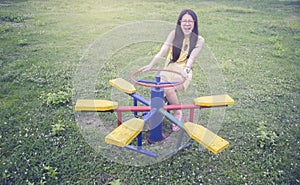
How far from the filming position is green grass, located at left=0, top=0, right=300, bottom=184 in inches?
124

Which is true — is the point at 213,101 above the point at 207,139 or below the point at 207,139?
above

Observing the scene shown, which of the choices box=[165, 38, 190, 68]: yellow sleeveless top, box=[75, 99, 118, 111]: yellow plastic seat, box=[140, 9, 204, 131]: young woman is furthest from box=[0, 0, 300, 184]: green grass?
box=[165, 38, 190, 68]: yellow sleeveless top

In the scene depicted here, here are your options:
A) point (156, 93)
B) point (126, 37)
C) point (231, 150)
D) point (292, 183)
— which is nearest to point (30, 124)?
point (156, 93)

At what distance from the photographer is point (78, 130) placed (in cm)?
381

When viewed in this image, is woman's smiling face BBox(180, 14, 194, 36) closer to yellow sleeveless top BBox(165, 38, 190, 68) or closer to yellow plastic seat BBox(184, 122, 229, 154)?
yellow sleeveless top BBox(165, 38, 190, 68)

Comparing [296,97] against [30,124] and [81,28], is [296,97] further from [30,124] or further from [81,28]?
[81,28]

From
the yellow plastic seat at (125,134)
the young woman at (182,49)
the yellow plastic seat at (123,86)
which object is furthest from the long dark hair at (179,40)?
the yellow plastic seat at (125,134)

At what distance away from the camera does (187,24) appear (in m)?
3.68

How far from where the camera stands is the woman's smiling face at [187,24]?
11.9 ft

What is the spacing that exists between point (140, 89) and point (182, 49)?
1436 mm

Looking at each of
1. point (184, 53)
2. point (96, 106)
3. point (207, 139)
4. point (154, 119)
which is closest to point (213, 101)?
point (207, 139)

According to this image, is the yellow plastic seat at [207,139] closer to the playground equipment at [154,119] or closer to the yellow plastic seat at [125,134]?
the playground equipment at [154,119]

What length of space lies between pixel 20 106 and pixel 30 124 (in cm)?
58

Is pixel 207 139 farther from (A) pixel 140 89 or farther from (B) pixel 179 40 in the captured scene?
(A) pixel 140 89
